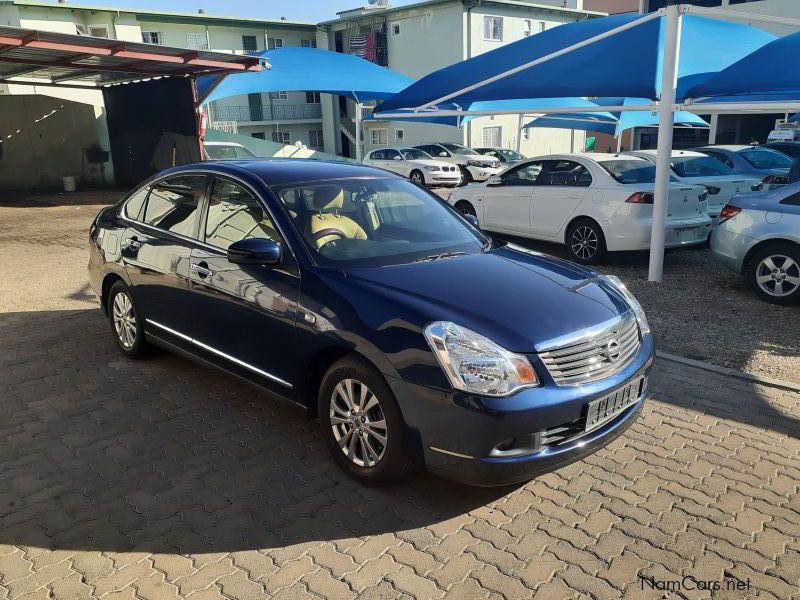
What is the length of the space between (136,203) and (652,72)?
6.79 m

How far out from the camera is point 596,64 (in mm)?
9422

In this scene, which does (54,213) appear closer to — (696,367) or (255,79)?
(255,79)

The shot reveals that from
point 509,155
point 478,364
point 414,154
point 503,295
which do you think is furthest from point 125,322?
point 509,155

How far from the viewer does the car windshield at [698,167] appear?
10.3 meters

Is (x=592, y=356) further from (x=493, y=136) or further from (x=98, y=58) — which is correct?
Result: (x=493, y=136)

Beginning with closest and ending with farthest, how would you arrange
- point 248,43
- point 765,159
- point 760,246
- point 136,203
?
point 136,203 < point 760,246 < point 765,159 < point 248,43

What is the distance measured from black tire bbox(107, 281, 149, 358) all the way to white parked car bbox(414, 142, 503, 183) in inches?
709

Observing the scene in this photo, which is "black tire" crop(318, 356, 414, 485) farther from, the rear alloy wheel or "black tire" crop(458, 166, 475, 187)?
"black tire" crop(458, 166, 475, 187)

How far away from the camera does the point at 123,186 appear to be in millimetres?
22094

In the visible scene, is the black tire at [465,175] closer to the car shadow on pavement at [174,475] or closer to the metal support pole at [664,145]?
the metal support pole at [664,145]

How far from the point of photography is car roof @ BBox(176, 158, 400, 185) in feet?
14.2

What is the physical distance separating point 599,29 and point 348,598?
32.3 feet

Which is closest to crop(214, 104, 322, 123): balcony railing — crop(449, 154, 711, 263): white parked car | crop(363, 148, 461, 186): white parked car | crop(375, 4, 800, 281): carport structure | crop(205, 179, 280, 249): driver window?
crop(363, 148, 461, 186): white parked car

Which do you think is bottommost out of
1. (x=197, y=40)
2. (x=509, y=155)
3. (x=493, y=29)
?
(x=509, y=155)
